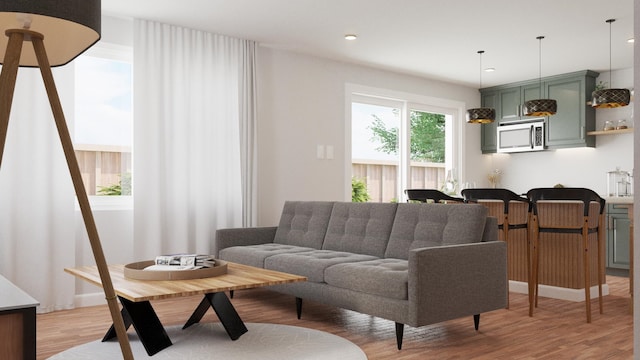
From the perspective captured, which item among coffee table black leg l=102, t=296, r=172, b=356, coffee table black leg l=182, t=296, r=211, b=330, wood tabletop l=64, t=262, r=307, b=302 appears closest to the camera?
wood tabletop l=64, t=262, r=307, b=302

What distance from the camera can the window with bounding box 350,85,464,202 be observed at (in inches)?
274

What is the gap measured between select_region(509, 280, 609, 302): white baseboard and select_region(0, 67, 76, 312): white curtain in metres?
4.03

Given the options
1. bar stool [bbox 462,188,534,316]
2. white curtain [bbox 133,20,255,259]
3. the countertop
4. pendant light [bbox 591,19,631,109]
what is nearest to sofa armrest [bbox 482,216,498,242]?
bar stool [bbox 462,188,534,316]

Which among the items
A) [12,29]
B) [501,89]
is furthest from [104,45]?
[501,89]

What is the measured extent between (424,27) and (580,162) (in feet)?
11.6

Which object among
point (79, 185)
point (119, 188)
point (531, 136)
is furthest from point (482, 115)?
point (79, 185)

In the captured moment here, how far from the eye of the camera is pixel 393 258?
4102 millimetres

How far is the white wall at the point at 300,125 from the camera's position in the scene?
589 centimetres

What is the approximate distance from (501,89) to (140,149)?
17.6ft

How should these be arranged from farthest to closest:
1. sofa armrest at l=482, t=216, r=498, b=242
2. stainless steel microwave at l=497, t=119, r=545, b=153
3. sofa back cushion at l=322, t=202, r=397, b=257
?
stainless steel microwave at l=497, t=119, r=545, b=153 → sofa back cushion at l=322, t=202, r=397, b=257 → sofa armrest at l=482, t=216, r=498, b=242

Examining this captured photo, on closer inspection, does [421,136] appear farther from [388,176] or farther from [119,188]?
[119,188]

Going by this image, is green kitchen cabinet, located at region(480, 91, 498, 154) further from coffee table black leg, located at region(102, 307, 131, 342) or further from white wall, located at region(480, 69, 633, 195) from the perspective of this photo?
coffee table black leg, located at region(102, 307, 131, 342)

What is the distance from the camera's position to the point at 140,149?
16.3 feet

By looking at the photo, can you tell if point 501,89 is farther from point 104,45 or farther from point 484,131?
point 104,45
